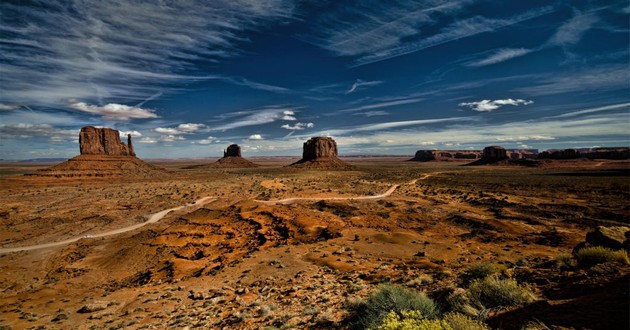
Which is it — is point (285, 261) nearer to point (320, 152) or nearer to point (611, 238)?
point (611, 238)

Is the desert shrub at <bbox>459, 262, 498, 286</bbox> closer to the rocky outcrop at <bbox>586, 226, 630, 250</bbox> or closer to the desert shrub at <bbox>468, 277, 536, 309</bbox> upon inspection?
the desert shrub at <bbox>468, 277, 536, 309</bbox>

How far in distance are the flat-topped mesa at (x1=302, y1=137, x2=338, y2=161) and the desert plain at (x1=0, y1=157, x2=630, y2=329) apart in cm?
8917

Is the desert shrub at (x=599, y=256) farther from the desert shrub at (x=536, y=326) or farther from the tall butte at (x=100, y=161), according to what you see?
the tall butte at (x=100, y=161)

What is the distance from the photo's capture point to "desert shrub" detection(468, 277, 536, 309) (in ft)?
19.6

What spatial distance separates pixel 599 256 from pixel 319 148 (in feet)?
382

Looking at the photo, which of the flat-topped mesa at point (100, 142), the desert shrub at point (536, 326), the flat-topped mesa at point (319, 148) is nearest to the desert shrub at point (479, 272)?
the desert shrub at point (536, 326)

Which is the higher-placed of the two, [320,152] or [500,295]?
[320,152]

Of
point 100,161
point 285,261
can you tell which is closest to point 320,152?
point 100,161

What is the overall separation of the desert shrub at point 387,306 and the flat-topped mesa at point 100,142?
107 metres

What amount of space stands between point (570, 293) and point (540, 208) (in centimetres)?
2880

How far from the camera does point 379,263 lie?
13328 millimetres

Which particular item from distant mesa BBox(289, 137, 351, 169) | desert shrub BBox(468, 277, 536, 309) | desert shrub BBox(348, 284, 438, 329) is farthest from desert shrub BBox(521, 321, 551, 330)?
distant mesa BBox(289, 137, 351, 169)

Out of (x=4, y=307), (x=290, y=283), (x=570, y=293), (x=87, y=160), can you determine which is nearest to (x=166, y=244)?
(x=4, y=307)

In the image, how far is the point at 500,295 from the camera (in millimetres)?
6129
